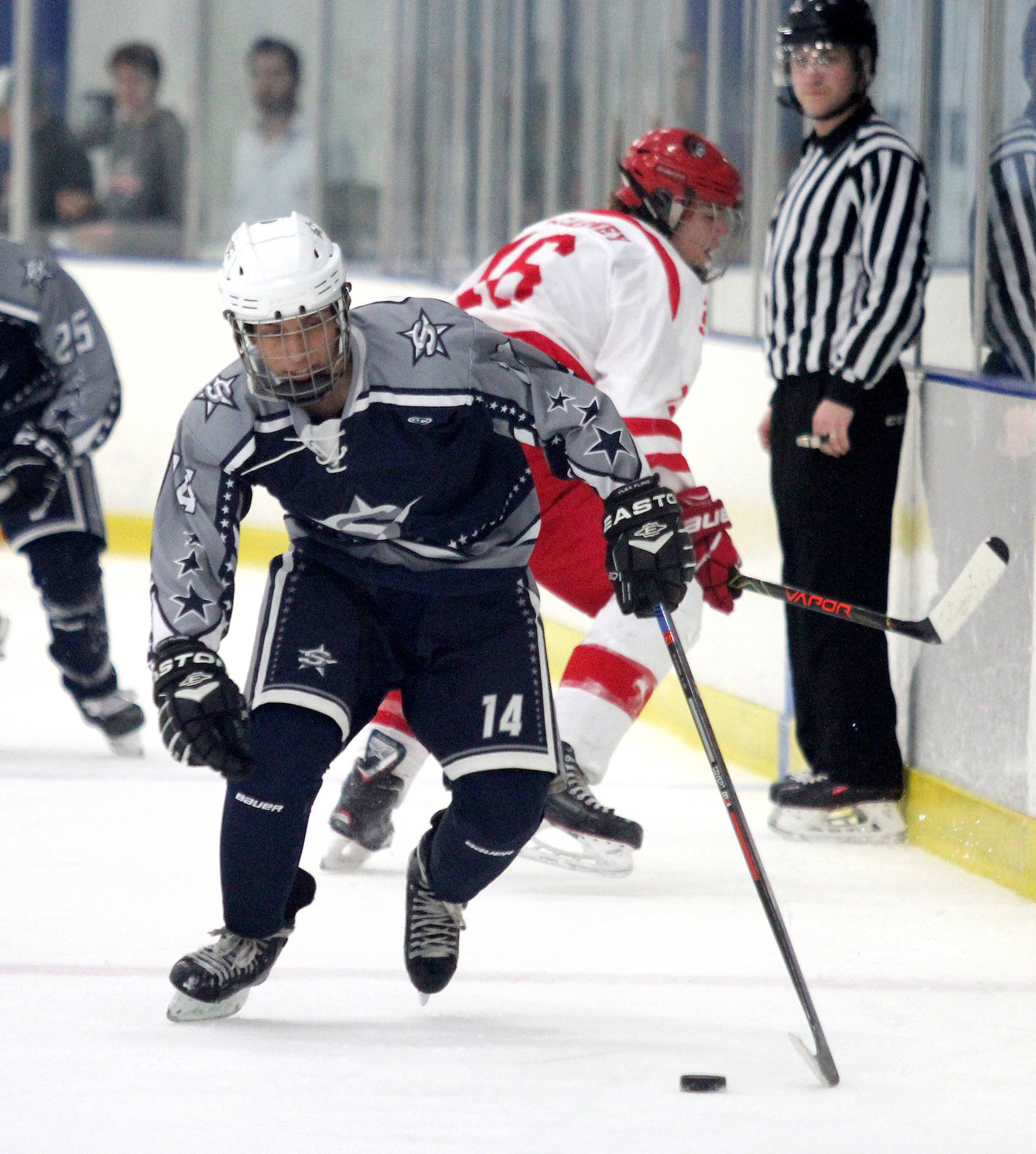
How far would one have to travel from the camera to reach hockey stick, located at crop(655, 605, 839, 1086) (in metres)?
2.24

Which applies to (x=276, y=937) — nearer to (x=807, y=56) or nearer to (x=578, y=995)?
(x=578, y=995)

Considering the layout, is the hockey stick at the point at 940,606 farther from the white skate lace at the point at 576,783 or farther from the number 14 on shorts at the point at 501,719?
the white skate lace at the point at 576,783

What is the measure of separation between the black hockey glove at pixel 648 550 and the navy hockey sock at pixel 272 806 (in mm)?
386

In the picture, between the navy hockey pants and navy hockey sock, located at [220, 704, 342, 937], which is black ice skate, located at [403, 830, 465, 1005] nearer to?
the navy hockey pants

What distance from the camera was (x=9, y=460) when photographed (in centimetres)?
392

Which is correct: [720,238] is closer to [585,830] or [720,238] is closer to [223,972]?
[585,830]

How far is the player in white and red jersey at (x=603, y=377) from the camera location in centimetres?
325

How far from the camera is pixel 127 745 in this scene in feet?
14.1

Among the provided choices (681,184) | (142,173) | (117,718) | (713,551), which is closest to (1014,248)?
(681,184)

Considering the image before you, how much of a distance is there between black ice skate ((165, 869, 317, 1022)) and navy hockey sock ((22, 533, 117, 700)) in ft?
5.87

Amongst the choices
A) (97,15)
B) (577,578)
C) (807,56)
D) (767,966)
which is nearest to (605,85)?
(807,56)

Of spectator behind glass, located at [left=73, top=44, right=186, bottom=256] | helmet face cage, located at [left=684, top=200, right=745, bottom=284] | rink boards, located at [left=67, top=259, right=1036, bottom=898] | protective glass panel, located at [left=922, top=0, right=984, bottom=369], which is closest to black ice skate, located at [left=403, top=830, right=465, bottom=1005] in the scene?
rink boards, located at [left=67, top=259, right=1036, bottom=898]

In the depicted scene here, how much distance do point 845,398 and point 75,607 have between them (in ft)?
5.46

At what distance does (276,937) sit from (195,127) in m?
6.47
